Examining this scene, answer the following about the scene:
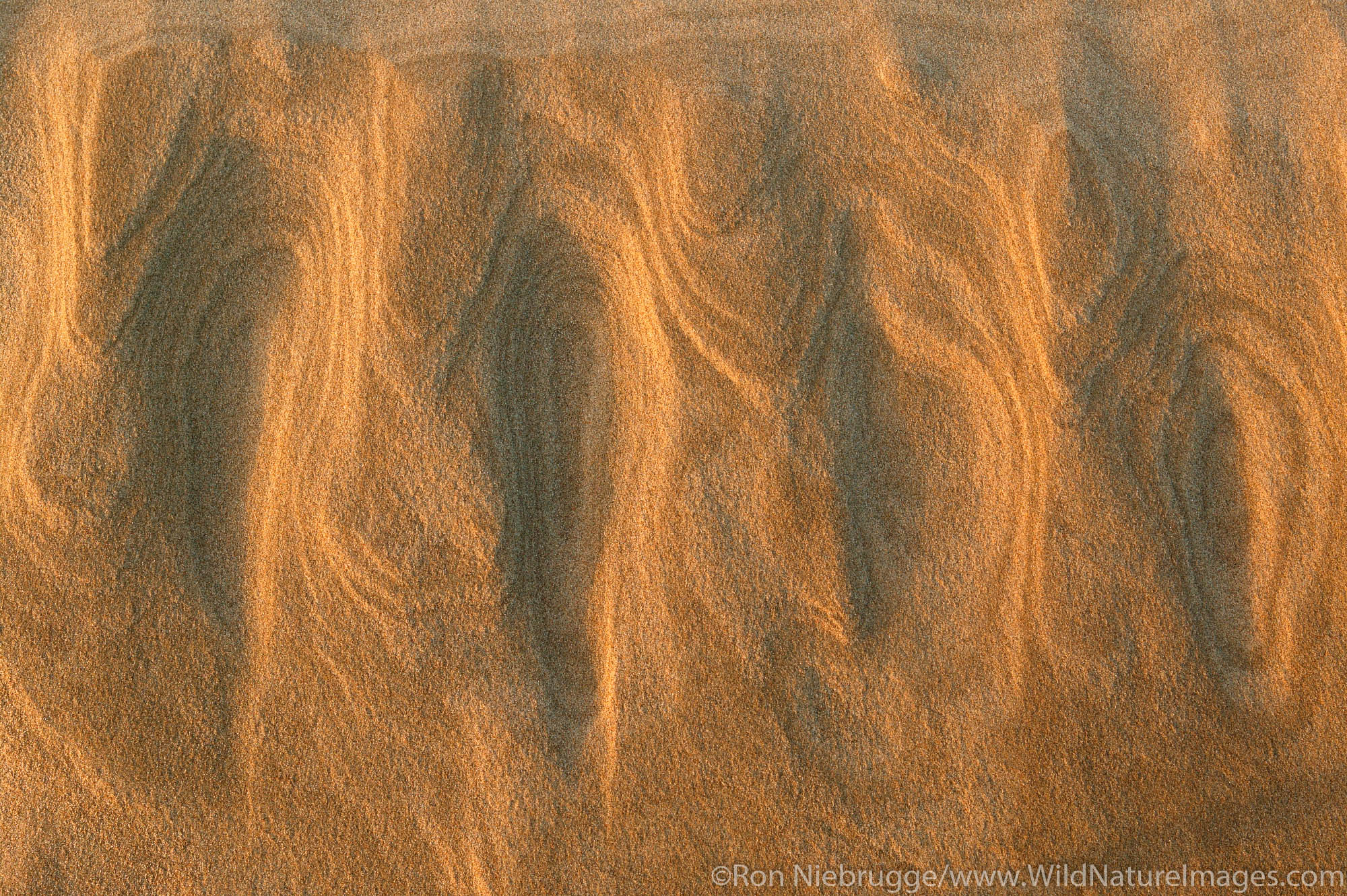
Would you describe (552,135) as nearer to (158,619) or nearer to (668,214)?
(668,214)

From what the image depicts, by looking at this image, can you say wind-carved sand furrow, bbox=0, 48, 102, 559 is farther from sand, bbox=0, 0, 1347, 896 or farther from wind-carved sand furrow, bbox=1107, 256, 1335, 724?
wind-carved sand furrow, bbox=1107, 256, 1335, 724

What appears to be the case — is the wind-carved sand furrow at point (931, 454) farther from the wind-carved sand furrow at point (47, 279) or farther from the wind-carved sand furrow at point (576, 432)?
the wind-carved sand furrow at point (47, 279)

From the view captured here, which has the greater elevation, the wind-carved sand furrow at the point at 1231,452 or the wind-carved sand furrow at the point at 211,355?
the wind-carved sand furrow at the point at 211,355

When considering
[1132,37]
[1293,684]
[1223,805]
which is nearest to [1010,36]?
[1132,37]

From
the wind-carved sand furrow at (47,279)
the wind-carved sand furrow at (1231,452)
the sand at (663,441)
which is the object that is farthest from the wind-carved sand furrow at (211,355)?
the wind-carved sand furrow at (1231,452)

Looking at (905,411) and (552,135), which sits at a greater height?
(552,135)

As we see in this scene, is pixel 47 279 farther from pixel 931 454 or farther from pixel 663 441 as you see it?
pixel 931 454

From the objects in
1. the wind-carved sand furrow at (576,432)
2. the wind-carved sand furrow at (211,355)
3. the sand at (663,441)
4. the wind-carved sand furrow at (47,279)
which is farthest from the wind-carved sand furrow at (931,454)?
the wind-carved sand furrow at (47,279)
